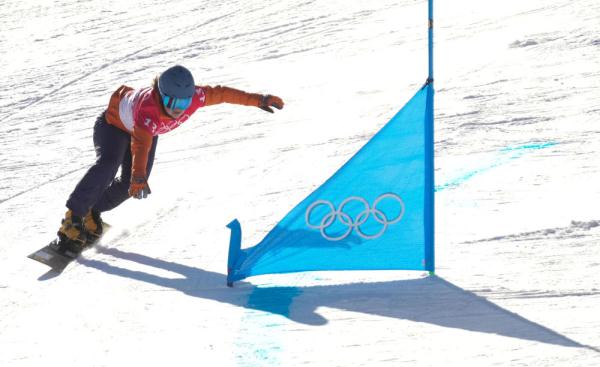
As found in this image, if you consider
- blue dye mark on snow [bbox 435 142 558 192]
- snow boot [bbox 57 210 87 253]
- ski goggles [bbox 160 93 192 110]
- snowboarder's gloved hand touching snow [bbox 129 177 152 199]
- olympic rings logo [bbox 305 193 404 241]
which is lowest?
snow boot [bbox 57 210 87 253]

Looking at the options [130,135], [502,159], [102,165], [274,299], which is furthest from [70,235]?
[502,159]

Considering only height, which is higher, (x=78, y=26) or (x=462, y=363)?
(x=78, y=26)

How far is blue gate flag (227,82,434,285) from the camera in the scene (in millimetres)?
4676

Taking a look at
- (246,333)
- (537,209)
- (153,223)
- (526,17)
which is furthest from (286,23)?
(246,333)

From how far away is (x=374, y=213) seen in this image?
476cm

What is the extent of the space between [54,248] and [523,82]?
165 inches

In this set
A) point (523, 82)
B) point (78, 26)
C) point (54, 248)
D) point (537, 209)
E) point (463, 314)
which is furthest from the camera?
point (78, 26)

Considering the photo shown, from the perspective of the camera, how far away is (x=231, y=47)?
10172mm

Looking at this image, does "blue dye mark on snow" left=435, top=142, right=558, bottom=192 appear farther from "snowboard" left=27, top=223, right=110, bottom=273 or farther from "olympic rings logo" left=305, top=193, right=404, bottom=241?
"snowboard" left=27, top=223, right=110, bottom=273

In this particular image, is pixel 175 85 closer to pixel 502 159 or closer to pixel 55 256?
pixel 55 256

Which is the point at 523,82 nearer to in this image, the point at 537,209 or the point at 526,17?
the point at 526,17

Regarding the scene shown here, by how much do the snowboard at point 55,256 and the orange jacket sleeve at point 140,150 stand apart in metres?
0.94

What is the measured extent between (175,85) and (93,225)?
1447 mm

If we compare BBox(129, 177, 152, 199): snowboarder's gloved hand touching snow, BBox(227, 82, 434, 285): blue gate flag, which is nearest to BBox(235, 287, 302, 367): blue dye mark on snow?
BBox(227, 82, 434, 285): blue gate flag
